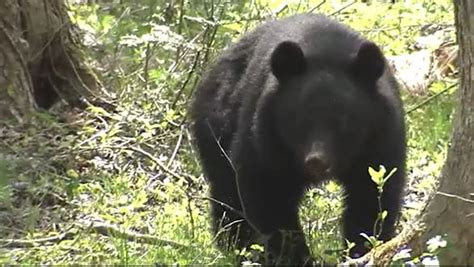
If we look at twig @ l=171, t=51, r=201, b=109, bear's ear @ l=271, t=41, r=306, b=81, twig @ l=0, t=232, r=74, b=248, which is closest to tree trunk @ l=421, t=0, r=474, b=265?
bear's ear @ l=271, t=41, r=306, b=81

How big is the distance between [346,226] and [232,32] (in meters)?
3.37

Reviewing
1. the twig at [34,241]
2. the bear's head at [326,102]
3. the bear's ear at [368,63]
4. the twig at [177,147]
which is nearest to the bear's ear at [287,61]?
the bear's head at [326,102]

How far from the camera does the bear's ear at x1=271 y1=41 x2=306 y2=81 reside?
532 centimetres

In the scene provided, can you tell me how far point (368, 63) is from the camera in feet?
17.5

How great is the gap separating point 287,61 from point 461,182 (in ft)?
4.86

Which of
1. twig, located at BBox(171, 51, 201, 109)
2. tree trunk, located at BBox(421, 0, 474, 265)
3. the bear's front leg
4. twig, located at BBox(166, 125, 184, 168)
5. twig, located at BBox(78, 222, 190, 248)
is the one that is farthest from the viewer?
twig, located at BBox(171, 51, 201, 109)

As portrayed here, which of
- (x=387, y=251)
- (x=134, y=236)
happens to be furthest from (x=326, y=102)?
(x=134, y=236)

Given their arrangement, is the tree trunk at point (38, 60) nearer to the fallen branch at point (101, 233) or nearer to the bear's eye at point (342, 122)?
the fallen branch at point (101, 233)

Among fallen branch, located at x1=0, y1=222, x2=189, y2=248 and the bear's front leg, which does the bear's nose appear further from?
fallen branch, located at x1=0, y1=222, x2=189, y2=248

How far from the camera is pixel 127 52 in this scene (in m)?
9.89

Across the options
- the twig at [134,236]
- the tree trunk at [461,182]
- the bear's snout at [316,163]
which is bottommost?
the twig at [134,236]

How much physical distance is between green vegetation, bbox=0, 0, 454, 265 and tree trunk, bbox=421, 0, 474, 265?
0.76m

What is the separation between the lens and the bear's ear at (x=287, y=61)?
5324 millimetres

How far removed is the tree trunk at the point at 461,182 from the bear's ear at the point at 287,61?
1276 millimetres
